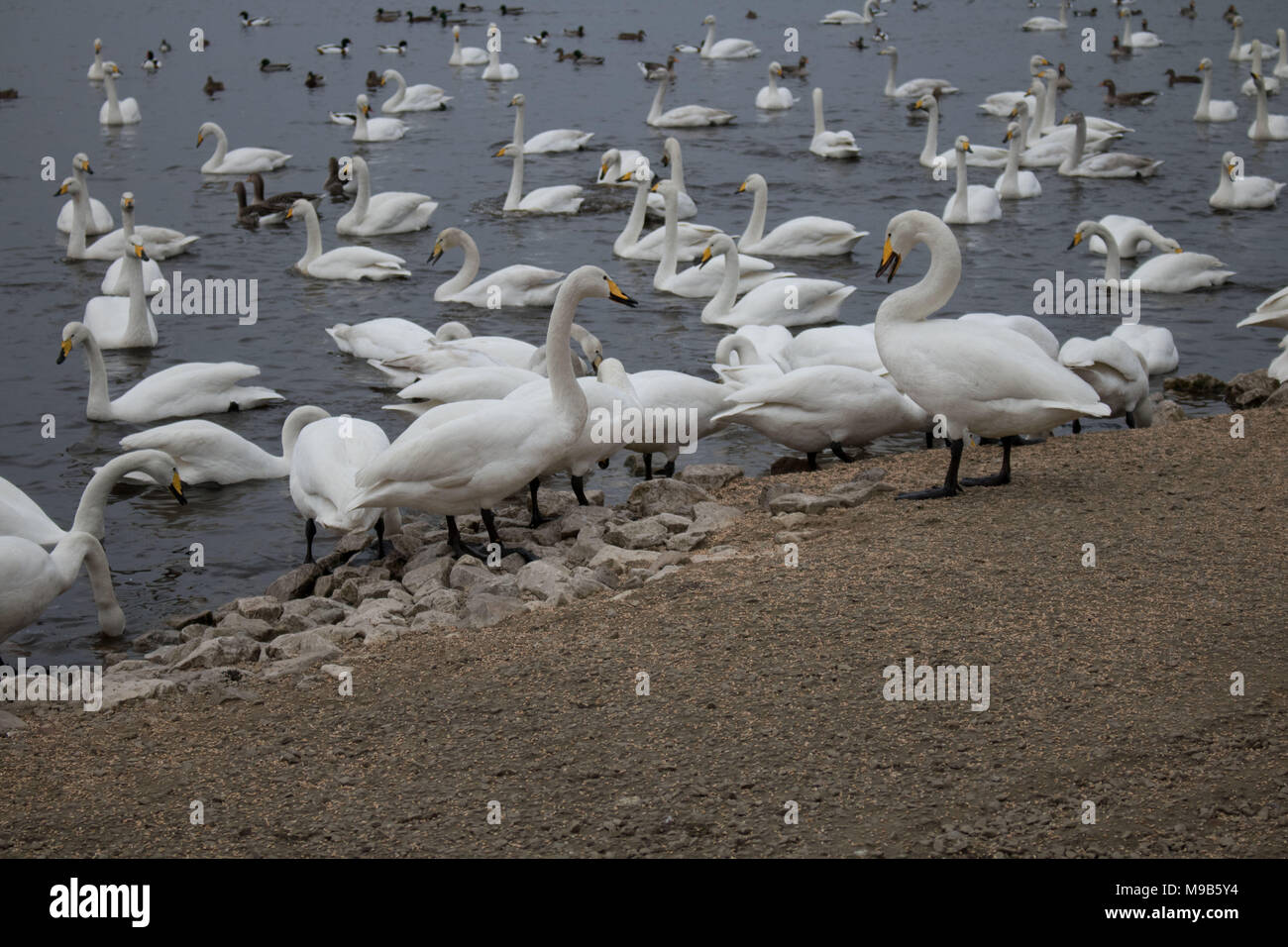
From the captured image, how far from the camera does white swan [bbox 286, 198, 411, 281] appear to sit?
641 inches

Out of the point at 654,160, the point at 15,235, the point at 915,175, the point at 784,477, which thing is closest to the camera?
the point at 784,477

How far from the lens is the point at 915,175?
21938 millimetres

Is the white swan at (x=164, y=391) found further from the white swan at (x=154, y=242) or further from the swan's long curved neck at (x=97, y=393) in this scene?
the white swan at (x=154, y=242)

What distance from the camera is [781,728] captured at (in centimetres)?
507

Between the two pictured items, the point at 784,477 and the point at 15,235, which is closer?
the point at 784,477

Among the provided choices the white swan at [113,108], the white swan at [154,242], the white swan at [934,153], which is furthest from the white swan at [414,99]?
the white swan at [154,242]

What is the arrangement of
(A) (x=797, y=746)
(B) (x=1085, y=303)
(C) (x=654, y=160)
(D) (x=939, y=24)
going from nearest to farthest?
(A) (x=797, y=746), (B) (x=1085, y=303), (C) (x=654, y=160), (D) (x=939, y=24)

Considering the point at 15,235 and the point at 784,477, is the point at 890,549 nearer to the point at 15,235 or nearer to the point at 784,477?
the point at 784,477

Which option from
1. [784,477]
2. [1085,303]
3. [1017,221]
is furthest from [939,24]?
[784,477]

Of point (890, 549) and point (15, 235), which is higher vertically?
point (890, 549)

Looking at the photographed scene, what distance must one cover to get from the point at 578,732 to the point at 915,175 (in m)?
18.1

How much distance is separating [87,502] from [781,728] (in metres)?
4.97

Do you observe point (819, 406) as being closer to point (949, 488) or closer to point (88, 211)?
point (949, 488)

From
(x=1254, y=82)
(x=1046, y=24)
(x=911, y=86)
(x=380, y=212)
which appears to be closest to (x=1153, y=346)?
(x=380, y=212)
